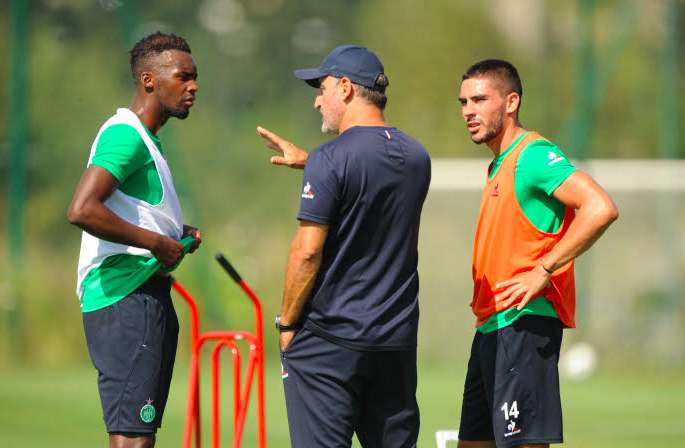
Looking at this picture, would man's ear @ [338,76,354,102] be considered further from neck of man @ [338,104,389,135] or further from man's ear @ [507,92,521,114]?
man's ear @ [507,92,521,114]

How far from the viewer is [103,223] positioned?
5230 mm

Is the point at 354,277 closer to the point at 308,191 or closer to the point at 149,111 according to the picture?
the point at 308,191

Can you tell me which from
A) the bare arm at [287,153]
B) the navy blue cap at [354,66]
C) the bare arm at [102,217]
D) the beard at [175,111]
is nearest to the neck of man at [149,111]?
the beard at [175,111]

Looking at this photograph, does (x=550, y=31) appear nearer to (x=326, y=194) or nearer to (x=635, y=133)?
(x=635, y=133)

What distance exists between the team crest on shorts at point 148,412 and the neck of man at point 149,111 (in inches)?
46.9

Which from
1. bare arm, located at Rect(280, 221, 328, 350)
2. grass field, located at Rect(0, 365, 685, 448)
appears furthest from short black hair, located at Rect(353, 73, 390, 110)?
grass field, located at Rect(0, 365, 685, 448)

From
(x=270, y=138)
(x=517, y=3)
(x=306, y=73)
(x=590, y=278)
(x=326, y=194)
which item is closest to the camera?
(x=326, y=194)

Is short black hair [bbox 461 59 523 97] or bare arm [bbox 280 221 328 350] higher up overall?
short black hair [bbox 461 59 523 97]

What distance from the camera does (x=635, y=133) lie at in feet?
50.9

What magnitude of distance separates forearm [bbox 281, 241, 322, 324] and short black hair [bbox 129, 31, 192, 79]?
1.26 metres

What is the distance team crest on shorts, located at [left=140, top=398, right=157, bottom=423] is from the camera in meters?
5.41

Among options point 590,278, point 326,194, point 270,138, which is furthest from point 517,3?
point 326,194

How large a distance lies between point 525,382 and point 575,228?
2.31 ft

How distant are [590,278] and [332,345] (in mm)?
10203
